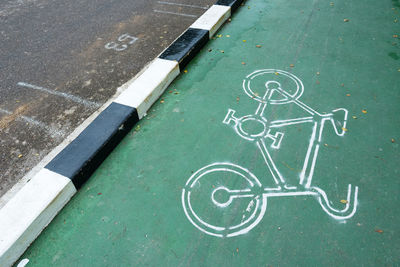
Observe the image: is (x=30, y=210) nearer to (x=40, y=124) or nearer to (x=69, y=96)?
(x=40, y=124)

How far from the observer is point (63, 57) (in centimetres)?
539

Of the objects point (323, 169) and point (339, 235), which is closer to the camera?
point (339, 235)

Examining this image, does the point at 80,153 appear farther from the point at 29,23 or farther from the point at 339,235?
the point at 29,23

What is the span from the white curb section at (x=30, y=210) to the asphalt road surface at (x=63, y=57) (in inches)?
21.0

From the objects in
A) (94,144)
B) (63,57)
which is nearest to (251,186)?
(94,144)

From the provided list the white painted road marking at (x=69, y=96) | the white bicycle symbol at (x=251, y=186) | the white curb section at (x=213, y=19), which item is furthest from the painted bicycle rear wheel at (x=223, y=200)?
the white curb section at (x=213, y=19)

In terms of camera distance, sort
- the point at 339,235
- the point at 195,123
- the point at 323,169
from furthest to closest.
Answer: the point at 195,123
the point at 323,169
the point at 339,235

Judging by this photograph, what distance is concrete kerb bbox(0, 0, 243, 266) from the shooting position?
258 centimetres

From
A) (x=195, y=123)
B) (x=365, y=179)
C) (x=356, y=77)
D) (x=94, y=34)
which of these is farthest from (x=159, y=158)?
(x=94, y=34)

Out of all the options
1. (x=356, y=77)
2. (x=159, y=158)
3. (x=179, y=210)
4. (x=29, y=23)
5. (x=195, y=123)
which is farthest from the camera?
(x=29, y=23)

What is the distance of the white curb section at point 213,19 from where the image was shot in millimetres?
5488

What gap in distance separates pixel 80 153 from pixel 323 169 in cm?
280

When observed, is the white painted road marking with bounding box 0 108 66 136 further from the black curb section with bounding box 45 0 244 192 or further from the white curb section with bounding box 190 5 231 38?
the white curb section with bounding box 190 5 231 38

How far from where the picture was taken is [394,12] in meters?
5.96
